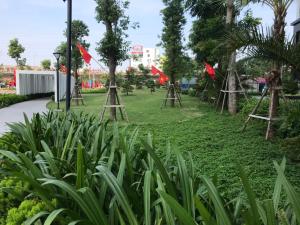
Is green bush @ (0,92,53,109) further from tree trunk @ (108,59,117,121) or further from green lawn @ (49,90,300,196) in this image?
green lawn @ (49,90,300,196)

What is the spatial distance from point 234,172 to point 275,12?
3.73 metres

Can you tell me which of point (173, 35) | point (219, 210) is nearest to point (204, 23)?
point (173, 35)

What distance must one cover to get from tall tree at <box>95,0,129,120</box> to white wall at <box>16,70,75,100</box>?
11.1 metres

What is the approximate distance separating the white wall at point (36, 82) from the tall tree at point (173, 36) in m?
8.25

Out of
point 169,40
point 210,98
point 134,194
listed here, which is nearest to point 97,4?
point 169,40

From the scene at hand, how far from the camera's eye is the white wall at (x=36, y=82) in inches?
891

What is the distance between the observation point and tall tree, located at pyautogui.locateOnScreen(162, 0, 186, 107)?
17078 mm

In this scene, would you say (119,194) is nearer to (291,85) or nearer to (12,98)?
(291,85)

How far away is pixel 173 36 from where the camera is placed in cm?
1697

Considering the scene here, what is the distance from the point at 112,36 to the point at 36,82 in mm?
15642

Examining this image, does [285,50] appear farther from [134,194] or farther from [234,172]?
[134,194]

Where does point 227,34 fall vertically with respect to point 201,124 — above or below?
above

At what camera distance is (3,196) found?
→ 2.88 m

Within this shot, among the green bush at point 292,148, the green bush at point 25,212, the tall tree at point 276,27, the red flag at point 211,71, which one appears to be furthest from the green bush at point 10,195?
the red flag at point 211,71
